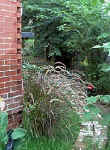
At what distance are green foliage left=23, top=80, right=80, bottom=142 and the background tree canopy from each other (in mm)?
3234

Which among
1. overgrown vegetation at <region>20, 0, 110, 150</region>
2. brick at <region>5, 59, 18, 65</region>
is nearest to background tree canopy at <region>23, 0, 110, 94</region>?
overgrown vegetation at <region>20, 0, 110, 150</region>

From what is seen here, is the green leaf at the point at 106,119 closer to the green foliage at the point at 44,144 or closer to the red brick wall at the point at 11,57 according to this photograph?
the green foliage at the point at 44,144

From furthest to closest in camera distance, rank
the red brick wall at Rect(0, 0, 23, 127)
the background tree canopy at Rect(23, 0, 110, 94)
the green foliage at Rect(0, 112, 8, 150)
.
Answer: the background tree canopy at Rect(23, 0, 110, 94)
the red brick wall at Rect(0, 0, 23, 127)
the green foliage at Rect(0, 112, 8, 150)

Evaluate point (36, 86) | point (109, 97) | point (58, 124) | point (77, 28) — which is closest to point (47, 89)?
point (36, 86)

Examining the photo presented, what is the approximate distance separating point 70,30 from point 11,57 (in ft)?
15.7

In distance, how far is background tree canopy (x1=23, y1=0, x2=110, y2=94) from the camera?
23.0ft

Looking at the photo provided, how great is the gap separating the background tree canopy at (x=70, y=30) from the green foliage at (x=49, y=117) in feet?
10.6

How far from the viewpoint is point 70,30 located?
26.3 ft

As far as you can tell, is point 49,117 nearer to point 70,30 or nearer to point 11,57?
point 11,57

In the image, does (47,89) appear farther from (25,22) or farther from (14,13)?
(25,22)

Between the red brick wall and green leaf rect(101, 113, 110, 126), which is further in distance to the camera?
the red brick wall

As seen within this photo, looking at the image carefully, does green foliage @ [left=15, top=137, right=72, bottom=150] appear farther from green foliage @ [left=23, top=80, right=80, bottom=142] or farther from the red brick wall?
the red brick wall

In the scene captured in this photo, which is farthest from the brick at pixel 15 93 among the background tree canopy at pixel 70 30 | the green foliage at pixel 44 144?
the background tree canopy at pixel 70 30

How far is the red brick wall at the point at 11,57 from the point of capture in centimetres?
333
